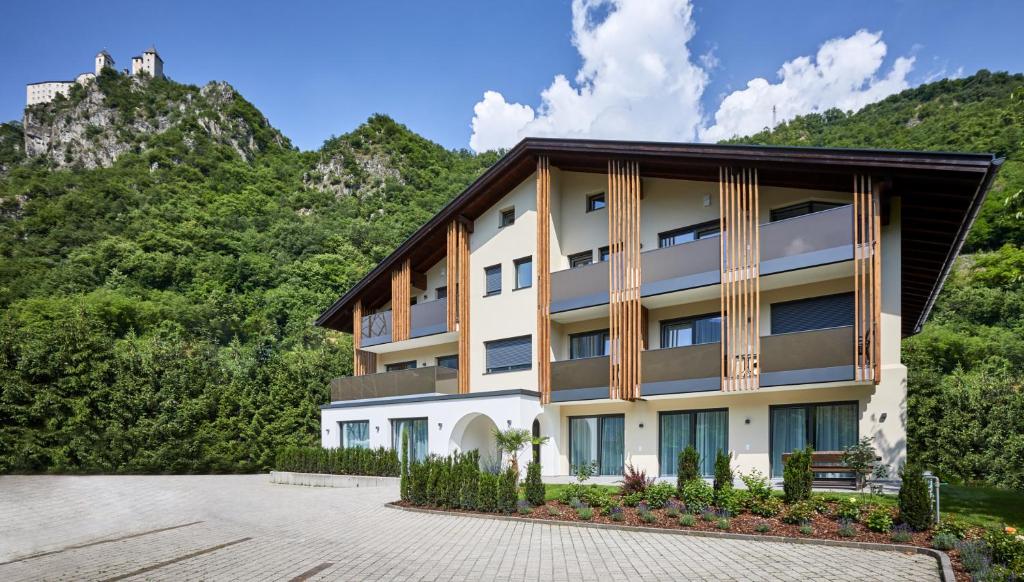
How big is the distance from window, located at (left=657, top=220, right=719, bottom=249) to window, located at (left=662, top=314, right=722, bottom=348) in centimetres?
244

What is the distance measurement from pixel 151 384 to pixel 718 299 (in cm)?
2245

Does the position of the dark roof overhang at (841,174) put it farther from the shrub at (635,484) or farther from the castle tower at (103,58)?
the castle tower at (103,58)

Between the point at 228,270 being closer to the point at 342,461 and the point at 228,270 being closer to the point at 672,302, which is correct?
the point at 342,461

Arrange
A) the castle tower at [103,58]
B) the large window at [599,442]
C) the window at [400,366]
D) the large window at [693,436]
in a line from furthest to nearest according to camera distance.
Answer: the castle tower at [103,58] → the window at [400,366] → the large window at [599,442] → the large window at [693,436]

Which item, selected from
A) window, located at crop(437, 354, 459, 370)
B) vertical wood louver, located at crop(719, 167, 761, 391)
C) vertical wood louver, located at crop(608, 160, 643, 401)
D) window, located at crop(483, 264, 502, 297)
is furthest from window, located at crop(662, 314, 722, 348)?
window, located at crop(437, 354, 459, 370)

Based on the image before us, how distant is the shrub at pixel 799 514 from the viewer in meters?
11.0

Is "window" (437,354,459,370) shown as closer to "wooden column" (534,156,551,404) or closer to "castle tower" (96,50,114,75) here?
"wooden column" (534,156,551,404)

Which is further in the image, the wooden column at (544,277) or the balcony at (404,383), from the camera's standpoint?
the balcony at (404,383)

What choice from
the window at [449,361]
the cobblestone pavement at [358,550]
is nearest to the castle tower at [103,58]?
the window at [449,361]

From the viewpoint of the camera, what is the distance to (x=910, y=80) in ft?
197

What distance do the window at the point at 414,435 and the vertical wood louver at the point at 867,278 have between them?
14.9m

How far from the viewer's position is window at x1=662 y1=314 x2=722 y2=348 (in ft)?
61.1

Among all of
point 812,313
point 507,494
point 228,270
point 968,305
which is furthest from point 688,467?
point 228,270

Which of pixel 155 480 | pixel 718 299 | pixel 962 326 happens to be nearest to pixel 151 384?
pixel 155 480
